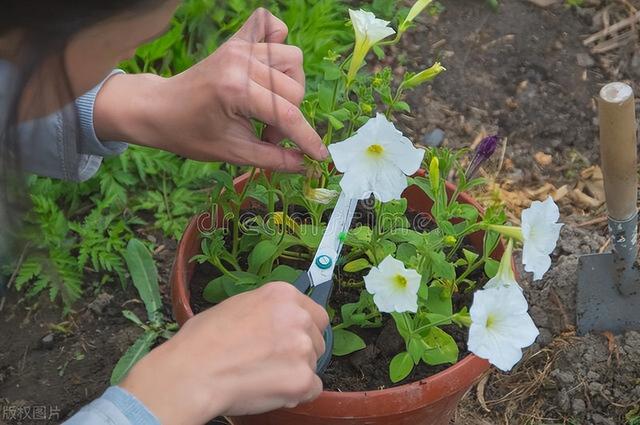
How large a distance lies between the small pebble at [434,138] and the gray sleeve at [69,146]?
2.97ft

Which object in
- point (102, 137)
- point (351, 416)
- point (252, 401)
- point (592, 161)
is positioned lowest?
point (592, 161)

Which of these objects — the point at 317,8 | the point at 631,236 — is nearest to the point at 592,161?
the point at 631,236

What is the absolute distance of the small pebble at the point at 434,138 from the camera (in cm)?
215

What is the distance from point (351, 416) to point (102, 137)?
0.61 metres

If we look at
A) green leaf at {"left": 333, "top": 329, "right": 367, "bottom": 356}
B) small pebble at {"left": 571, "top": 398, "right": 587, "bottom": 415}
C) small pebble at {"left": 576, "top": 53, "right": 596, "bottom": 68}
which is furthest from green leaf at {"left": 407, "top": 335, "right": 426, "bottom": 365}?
small pebble at {"left": 576, "top": 53, "right": 596, "bottom": 68}

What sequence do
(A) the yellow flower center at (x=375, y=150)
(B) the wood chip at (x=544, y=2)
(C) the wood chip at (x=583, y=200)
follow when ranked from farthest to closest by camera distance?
(B) the wood chip at (x=544, y=2), (C) the wood chip at (x=583, y=200), (A) the yellow flower center at (x=375, y=150)

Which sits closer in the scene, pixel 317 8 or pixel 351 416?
pixel 351 416

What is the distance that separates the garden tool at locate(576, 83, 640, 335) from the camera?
1.35m

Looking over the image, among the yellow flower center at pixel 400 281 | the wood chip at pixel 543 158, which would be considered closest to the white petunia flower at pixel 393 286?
the yellow flower center at pixel 400 281

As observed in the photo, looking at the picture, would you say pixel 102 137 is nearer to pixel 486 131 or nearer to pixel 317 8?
pixel 317 8

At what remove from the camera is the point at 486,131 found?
2178 mm

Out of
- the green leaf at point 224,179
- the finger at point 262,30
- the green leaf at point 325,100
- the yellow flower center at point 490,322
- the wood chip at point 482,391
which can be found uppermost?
the finger at point 262,30

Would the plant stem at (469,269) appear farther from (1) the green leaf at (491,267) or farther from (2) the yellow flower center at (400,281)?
(2) the yellow flower center at (400,281)

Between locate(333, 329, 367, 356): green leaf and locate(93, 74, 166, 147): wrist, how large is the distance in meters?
0.43
